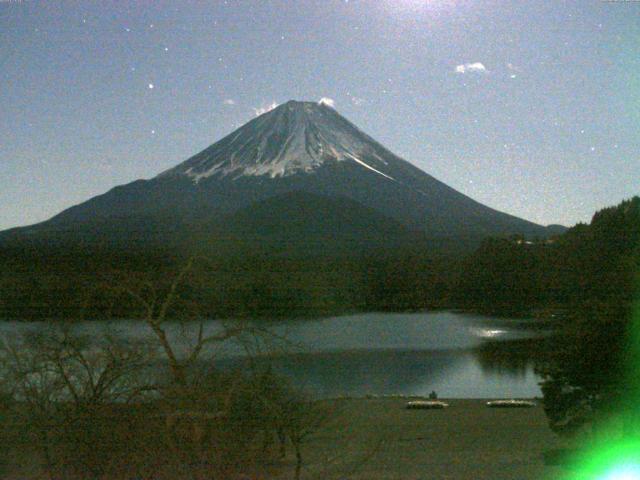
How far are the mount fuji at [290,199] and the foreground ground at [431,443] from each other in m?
1.73

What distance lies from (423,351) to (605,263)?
1950 mm

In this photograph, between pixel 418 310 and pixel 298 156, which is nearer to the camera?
pixel 418 310

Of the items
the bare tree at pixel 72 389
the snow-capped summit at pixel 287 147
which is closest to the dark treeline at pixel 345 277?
the bare tree at pixel 72 389

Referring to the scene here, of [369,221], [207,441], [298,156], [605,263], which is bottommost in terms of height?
[207,441]

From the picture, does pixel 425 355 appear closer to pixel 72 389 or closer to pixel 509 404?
pixel 509 404

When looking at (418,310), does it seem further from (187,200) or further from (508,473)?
(187,200)

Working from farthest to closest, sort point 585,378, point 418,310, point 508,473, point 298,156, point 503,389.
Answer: point 298,156 < point 418,310 < point 503,389 < point 585,378 < point 508,473

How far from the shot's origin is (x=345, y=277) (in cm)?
581

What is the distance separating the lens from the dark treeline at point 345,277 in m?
2.85

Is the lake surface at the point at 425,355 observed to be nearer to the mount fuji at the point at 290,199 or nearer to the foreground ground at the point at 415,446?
the foreground ground at the point at 415,446

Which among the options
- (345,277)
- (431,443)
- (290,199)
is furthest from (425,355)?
(290,199)

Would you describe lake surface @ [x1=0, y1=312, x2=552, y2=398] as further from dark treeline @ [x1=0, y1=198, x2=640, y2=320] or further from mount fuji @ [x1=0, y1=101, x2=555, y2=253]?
mount fuji @ [x1=0, y1=101, x2=555, y2=253]

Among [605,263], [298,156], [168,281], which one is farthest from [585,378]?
[298,156]

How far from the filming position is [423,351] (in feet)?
22.4
